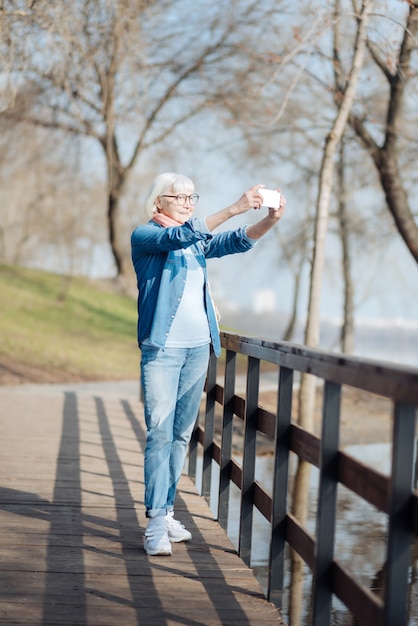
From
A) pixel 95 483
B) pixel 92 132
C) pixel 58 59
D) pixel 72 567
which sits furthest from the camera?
pixel 92 132

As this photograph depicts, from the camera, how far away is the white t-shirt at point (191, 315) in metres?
4.05

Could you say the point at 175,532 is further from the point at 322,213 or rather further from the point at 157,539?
the point at 322,213

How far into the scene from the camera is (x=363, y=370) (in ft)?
8.21

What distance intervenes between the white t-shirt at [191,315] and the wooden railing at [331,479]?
0.93 ft

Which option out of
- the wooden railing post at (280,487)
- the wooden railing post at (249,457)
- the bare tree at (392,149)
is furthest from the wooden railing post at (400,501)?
the bare tree at (392,149)

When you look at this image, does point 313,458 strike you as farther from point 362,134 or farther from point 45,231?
point 45,231

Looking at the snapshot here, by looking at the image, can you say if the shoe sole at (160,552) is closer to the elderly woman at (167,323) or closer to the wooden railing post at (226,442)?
the elderly woman at (167,323)

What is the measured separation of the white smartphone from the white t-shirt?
0.47 metres

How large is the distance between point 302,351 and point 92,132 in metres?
17.2

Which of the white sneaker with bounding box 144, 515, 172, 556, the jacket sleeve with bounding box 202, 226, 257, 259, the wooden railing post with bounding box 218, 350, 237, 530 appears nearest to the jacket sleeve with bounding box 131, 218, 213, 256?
the jacket sleeve with bounding box 202, 226, 257, 259

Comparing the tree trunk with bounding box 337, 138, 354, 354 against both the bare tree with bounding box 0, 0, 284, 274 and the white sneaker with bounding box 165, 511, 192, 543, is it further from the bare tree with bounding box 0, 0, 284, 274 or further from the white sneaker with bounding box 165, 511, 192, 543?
the white sneaker with bounding box 165, 511, 192, 543

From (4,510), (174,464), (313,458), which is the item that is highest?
(313,458)

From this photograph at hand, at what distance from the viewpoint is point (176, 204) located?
4098mm

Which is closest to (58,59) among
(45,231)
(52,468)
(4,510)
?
(52,468)
